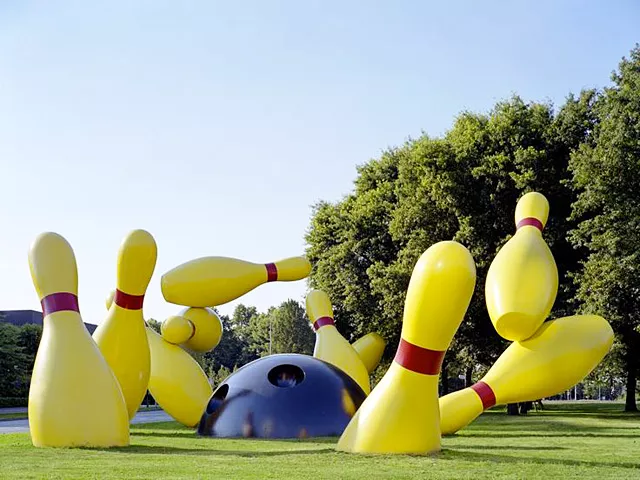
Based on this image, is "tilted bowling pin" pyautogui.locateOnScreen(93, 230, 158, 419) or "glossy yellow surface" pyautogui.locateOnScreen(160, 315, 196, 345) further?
"glossy yellow surface" pyautogui.locateOnScreen(160, 315, 196, 345)

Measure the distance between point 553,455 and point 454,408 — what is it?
1.52 metres

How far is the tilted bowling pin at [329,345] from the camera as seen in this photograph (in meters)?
18.6

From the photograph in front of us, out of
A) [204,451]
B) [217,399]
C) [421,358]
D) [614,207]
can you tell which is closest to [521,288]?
[421,358]

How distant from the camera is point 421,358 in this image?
376 inches

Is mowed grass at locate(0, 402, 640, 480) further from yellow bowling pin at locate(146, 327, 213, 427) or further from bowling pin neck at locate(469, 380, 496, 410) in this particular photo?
yellow bowling pin at locate(146, 327, 213, 427)

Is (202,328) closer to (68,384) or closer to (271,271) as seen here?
(271,271)

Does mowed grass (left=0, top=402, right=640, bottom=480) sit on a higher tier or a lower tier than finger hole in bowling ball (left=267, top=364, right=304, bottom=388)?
lower

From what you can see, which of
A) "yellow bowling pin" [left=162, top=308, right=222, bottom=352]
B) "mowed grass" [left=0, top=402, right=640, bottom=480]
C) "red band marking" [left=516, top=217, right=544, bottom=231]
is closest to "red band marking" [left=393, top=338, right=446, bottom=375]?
"mowed grass" [left=0, top=402, right=640, bottom=480]

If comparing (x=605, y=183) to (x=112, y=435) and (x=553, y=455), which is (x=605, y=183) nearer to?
A: (x=553, y=455)

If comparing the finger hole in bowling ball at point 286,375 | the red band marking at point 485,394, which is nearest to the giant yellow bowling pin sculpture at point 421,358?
the red band marking at point 485,394

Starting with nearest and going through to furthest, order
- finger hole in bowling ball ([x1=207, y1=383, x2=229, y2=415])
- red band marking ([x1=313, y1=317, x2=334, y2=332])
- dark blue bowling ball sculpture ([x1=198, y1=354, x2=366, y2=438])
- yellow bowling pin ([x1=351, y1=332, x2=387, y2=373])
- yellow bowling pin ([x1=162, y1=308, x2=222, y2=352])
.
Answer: dark blue bowling ball sculpture ([x1=198, y1=354, x2=366, y2=438]) → finger hole in bowling ball ([x1=207, y1=383, x2=229, y2=415]) → yellow bowling pin ([x1=162, y1=308, x2=222, y2=352]) → red band marking ([x1=313, y1=317, x2=334, y2=332]) → yellow bowling pin ([x1=351, y1=332, x2=387, y2=373])

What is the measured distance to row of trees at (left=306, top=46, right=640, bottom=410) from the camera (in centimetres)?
2233

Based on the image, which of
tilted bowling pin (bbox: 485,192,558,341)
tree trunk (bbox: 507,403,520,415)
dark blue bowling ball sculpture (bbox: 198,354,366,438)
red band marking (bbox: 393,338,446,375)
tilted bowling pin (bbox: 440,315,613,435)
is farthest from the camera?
tree trunk (bbox: 507,403,520,415)

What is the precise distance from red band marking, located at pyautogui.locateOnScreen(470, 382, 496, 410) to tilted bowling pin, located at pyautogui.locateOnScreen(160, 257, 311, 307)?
4825mm
